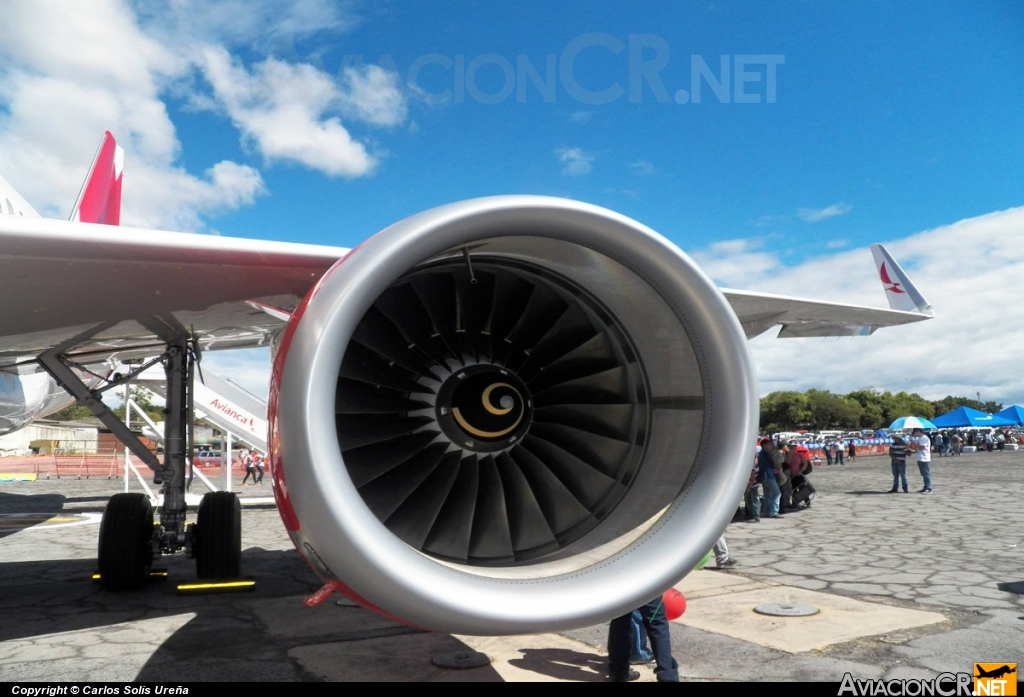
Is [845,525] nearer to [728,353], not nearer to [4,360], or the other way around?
[728,353]

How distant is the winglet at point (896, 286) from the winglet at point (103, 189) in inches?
429

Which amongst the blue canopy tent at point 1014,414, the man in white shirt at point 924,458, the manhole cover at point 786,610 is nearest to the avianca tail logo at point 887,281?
the man in white shirt at point 924,458

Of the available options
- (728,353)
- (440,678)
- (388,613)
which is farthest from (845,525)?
(388,613)

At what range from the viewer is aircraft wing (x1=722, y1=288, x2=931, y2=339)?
4.67 m

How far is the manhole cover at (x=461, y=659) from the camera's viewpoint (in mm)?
3541

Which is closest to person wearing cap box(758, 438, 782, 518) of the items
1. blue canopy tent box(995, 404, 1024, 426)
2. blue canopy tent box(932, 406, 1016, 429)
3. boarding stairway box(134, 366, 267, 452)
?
boarding stairway box(134, 366, 267, 452)

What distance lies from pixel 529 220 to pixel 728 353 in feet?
2.47

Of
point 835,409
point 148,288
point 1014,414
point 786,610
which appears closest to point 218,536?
point 148,288

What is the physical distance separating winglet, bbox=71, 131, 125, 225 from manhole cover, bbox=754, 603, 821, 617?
9.45m

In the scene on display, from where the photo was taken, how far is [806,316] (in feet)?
17.5

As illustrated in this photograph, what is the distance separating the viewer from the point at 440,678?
336cm

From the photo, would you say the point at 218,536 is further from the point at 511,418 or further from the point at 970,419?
the point at 970,419

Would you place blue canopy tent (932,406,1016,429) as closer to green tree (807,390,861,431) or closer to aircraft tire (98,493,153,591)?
aircraft tire (98,493,153,591)

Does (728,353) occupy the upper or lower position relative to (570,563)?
upper
